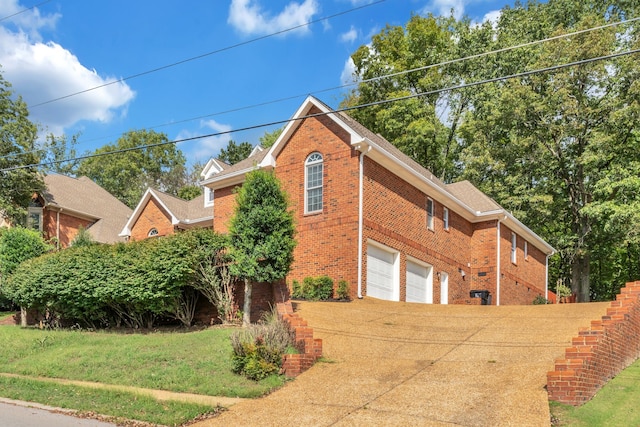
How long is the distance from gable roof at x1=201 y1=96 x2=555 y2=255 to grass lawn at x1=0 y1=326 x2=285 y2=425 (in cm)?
559

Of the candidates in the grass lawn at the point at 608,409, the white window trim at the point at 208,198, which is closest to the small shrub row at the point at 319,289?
the grass lawn at the point at 608,409

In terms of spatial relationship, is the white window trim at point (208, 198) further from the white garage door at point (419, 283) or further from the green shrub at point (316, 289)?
the green shrub at point (316, 289)

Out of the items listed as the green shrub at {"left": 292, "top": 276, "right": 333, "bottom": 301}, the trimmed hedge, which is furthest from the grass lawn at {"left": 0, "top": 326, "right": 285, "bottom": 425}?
the green shrub at {"left": 292, "top": 276, "right": 333, "bottom": 301}

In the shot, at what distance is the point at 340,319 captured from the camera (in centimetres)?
1520

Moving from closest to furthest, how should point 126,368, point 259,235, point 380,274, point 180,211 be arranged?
point 126,368, point 259,235, point 380,274, point 180,211

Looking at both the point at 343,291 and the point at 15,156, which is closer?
the point at 343,291

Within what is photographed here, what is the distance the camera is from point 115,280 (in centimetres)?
1563

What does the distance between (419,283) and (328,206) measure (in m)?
5.52

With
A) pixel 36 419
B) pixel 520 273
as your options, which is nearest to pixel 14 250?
pixel 36 419

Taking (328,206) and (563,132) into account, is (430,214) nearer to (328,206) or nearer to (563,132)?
(328,206)

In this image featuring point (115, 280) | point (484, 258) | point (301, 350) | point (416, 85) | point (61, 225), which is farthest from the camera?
point (416, 85)

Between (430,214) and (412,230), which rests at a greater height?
(430,214)

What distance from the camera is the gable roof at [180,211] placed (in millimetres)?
28688

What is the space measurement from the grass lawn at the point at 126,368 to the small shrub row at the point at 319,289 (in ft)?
15.0
